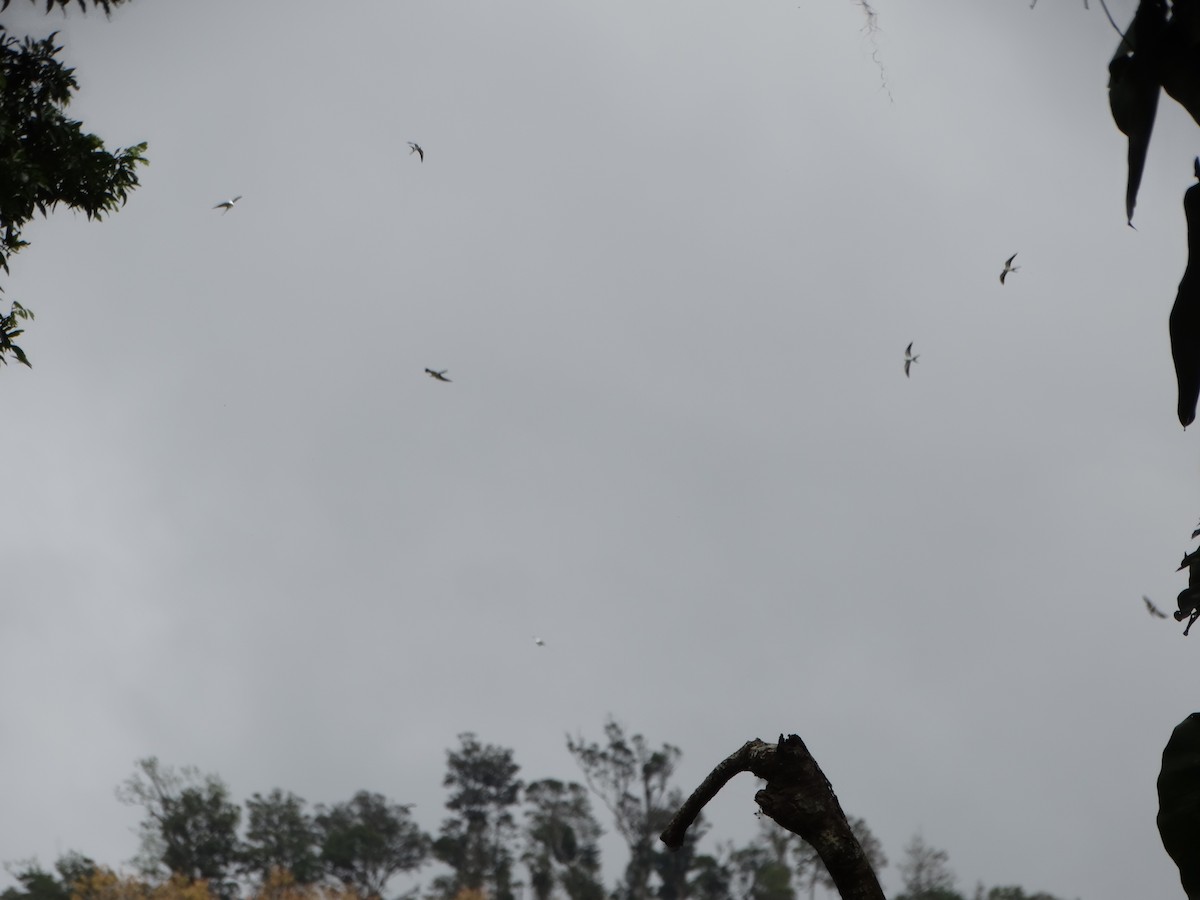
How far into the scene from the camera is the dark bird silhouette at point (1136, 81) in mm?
1537

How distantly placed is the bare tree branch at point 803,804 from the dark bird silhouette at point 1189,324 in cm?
85

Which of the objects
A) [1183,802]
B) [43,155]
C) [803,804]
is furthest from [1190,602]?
[43,155]

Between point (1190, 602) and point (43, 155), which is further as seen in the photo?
point (43, 155)

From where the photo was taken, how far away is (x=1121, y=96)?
1547 millimetres

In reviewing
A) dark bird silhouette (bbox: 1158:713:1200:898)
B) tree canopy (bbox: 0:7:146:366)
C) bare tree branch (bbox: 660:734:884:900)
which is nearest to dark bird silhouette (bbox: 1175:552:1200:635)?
dark bird silhouette (bbox: 1158:713:1200:898)

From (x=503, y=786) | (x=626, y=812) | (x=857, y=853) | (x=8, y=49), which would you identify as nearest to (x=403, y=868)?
(x=503, y=786)

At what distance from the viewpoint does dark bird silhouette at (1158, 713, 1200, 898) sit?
5.24 feet

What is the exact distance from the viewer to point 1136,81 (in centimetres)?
154

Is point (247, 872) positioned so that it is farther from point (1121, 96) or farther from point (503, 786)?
point (1121, 96)

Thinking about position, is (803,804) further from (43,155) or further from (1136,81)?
(43,155)

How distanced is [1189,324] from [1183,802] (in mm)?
616

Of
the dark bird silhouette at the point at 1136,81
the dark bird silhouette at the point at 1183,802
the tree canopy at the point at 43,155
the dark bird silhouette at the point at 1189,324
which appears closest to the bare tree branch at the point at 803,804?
the dark bird silhouette at the point at 1183,802

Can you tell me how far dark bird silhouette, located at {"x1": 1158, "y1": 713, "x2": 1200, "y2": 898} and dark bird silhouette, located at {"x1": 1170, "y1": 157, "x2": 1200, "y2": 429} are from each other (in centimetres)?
41

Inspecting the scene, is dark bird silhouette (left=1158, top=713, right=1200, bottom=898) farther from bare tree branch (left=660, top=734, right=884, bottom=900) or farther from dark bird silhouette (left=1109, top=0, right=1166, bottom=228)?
dark bird silhouette (left=1109, top=0, right=1166, bottom=228)
